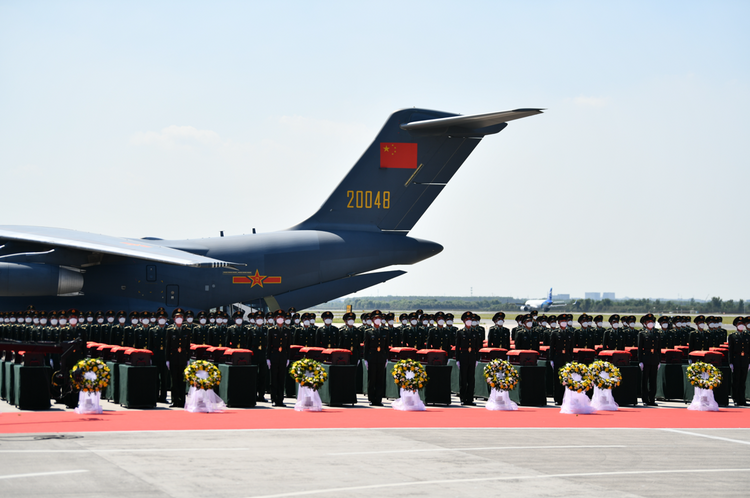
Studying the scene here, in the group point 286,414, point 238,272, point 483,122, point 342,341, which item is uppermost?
point 483,122

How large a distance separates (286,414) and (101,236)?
12.9 metres

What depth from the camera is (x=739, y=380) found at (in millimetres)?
16578

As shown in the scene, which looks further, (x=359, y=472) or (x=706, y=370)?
(x=706, y=370)

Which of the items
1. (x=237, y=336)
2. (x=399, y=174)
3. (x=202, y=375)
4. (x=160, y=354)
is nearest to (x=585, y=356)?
(x=237, y=336)

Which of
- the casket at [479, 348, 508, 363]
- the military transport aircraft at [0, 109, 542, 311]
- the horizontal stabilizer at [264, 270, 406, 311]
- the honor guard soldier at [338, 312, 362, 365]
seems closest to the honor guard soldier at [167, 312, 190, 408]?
the honor guard soldier at [338, 312, 362, 365]

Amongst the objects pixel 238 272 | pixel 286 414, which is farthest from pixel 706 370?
pixel 238 272

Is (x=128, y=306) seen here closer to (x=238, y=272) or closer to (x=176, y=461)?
(x=238, y=272)

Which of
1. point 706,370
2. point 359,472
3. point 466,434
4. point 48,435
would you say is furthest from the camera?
point 706,370

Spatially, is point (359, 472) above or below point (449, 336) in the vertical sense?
below

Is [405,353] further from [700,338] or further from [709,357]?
[700,338]

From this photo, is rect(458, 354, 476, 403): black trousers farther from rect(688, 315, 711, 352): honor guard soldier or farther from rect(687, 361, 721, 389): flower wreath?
rect(688, 315, 711, 352): honor guard soldier

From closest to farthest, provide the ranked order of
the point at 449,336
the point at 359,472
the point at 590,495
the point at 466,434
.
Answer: the point at 590,495
the point at 359,472
the point at 466,434
the point at 449,336

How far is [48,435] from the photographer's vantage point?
10.2 m

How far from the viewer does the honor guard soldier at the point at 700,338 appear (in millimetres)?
17953
